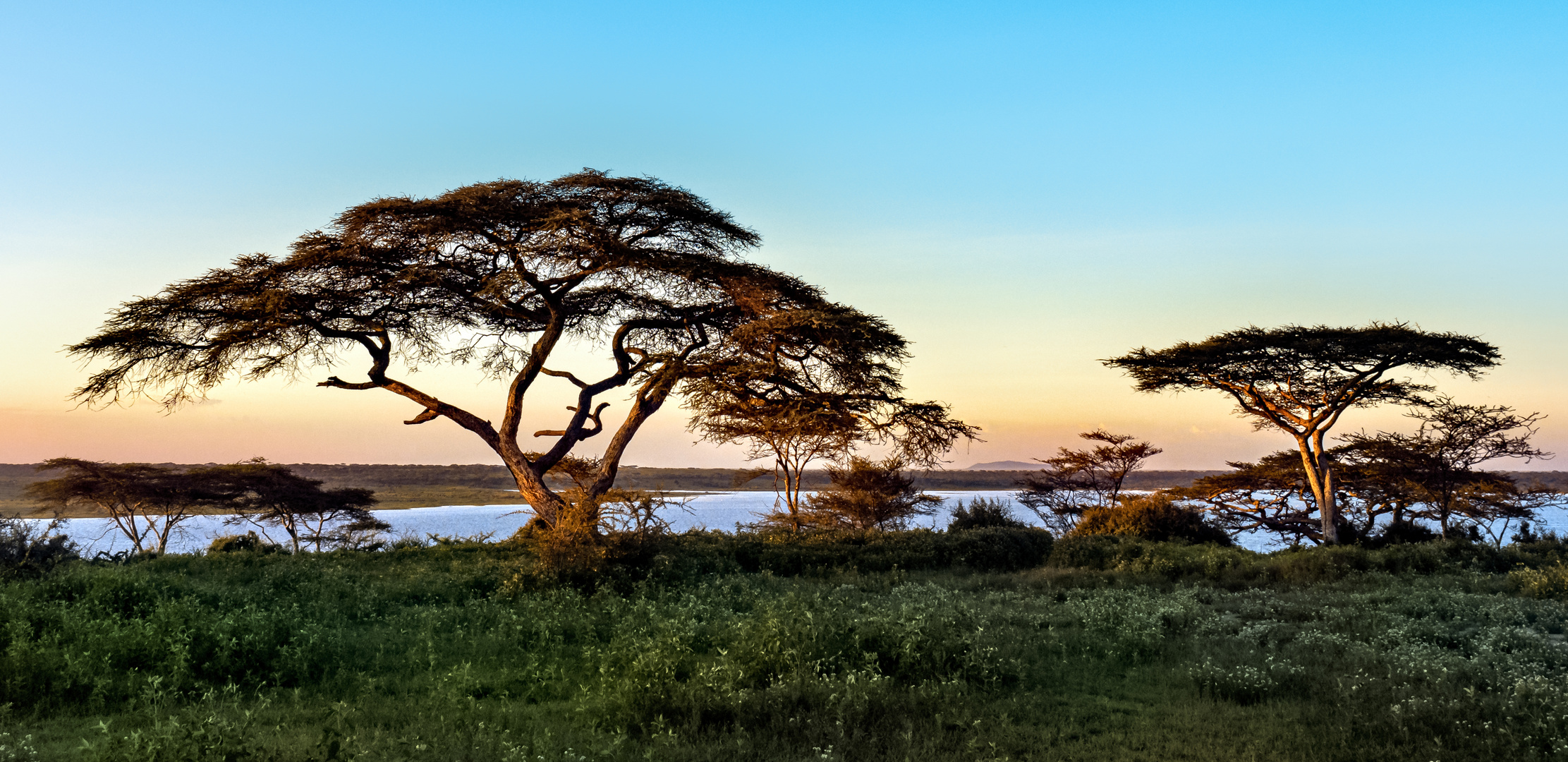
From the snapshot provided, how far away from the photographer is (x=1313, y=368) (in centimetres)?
2414

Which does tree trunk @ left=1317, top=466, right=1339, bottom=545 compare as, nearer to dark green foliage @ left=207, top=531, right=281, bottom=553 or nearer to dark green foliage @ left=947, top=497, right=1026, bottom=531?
dark green foliage @ left=947, top=497, right=1026, bottom=531

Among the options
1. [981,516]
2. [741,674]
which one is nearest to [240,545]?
[741,674]

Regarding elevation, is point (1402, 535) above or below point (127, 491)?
below

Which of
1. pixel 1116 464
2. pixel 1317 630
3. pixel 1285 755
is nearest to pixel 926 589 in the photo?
pixel 1317 630

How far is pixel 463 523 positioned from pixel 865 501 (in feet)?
74.8

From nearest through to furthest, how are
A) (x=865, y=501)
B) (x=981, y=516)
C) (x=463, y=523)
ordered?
(x=981, y=516)
(x=865, y=501)
(x=463, y=523)

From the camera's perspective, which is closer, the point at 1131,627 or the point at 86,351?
the point at 1131,627

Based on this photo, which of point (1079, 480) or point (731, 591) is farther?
point (1079, 480)

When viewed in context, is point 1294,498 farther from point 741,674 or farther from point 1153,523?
point 741,674

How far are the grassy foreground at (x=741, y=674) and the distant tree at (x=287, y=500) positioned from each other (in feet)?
73.1

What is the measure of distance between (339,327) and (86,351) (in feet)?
14.3

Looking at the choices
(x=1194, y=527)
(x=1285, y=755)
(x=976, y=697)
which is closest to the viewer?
(x=1285, y=755)

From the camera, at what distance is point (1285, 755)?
5.80 metres

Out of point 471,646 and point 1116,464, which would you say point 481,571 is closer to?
point 471,646
